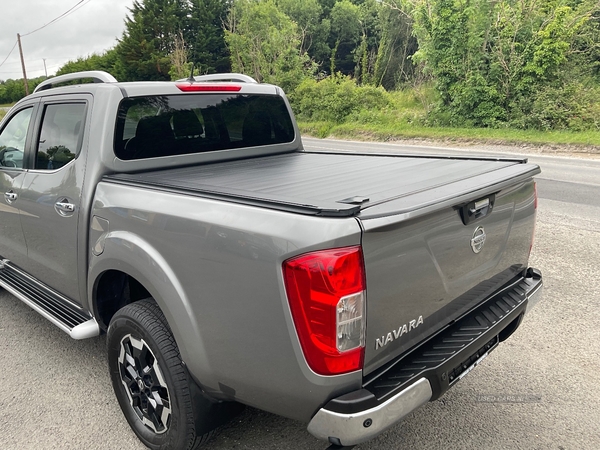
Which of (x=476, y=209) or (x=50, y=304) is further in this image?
(x=50, y=304)

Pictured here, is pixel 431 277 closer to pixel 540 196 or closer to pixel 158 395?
pixel 158 395

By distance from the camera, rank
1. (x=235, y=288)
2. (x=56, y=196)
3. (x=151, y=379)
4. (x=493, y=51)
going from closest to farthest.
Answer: (x=235, y=288)
(x=151, y=379)
(x=56, y=196)
(x=493, y=51)

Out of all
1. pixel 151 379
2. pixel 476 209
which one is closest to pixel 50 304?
pixel 151 379

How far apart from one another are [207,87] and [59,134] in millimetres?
1070

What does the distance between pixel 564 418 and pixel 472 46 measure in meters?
20.3

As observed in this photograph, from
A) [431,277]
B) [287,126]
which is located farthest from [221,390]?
[287,126]

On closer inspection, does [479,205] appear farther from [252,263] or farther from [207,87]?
[207,87]

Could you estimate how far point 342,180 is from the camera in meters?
2.79

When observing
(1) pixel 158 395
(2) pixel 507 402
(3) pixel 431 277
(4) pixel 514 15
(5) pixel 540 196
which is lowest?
(5) pixel 540 196

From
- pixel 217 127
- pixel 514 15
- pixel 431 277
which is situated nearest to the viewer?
pixel 431 277

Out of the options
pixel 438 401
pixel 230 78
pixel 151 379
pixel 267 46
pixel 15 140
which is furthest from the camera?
pixel 267 46

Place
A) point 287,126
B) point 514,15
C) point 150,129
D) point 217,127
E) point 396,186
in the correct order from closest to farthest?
point 396,186, point 150,129, point 217,127, point 287,126, point 514,15

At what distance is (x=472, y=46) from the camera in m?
20.2

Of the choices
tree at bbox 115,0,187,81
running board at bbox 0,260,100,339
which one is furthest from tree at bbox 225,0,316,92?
running board at bbox 0,260,100,339
